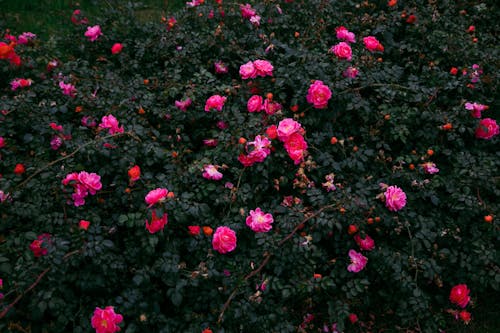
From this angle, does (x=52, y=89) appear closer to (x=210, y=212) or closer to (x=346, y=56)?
(x=210, y=212)

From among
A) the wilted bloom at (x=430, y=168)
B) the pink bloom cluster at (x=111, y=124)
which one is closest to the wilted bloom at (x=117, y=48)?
the pink bloom cluster at (x=111, y=124)

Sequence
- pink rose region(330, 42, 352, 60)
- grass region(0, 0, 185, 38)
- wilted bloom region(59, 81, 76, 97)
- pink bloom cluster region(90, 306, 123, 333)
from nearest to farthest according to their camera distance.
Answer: pink bloom cluster region(90, 306, 123, 333) → wilted bloom region(59, 81, 76, 97) → pink rose region(330, 42, 352, 60) → grass region(0, 0, 185, 38)

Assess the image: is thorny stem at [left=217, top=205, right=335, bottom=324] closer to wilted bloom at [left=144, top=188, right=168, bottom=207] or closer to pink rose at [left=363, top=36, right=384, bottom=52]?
wilted bloom at [left=144, top=188, right=168, bottom=207]

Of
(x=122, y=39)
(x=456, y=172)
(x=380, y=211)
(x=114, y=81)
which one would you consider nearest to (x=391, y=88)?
(x=456, y=172)

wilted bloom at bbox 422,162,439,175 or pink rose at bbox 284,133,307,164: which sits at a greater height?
pink rose at bbox 284,133,307,164

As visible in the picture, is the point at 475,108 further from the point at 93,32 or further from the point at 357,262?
the point at 93,32

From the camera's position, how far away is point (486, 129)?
2594 millimetres

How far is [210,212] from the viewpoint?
89.2 inches

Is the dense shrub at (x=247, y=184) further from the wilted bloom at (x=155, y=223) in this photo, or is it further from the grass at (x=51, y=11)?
the grass at (x=51, y=11)

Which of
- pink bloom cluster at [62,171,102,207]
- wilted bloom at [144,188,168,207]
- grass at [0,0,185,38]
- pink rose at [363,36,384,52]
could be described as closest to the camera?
wilted bloom at [144,188,168,207]

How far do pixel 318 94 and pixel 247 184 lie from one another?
2.14 feet

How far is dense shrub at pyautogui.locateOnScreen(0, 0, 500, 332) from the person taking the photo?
6.49 ft

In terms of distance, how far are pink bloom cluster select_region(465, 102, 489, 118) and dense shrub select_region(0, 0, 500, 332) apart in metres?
0.01

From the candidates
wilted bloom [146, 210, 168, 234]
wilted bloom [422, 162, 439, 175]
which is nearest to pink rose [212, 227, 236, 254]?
wilted bloom [146, 210, 168, 234]
